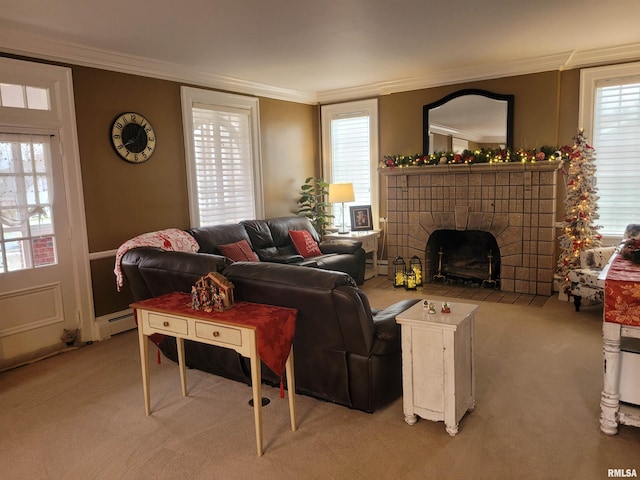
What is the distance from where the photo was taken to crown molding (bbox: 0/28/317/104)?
3.90 meters

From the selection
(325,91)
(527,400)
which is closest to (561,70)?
(325,91)

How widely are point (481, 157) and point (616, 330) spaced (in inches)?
140

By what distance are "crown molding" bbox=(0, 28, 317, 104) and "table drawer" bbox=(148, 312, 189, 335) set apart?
2.77m

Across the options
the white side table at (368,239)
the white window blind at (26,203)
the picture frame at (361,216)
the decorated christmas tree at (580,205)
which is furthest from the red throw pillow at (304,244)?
the decorated christmas tree at (580,205)

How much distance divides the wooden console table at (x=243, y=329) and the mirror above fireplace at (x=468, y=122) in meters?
4.22

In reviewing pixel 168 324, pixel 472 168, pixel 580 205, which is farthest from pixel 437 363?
pixel 472 168

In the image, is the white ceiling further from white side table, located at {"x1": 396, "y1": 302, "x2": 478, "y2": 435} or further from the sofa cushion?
white side table, located at {"x1": 396, "y1": 302, "x2": 478, "y2": 435}

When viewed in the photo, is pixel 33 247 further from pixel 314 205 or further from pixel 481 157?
pixel 481 157

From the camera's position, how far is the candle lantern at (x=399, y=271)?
244 inches

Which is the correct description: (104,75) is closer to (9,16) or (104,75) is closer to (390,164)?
(9,16)

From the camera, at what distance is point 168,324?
2762 mm

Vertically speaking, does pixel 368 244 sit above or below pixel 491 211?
below

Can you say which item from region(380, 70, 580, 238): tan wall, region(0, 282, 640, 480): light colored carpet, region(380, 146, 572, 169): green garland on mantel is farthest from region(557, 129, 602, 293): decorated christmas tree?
region(0, 282, 640, 480): light colored carpet

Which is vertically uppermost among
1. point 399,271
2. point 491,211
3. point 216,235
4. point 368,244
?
point 491,211
